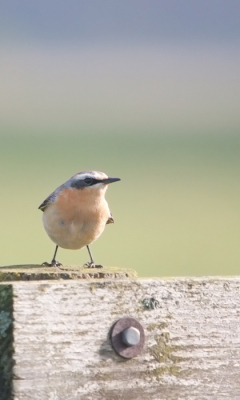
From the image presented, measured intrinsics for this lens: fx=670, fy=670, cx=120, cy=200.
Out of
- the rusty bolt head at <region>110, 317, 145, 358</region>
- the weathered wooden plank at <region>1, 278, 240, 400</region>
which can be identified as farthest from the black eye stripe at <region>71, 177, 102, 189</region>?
the rusty bolt head at <region>110, 317, 145, 358</region>

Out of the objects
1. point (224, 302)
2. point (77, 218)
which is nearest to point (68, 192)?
point (77, 218)

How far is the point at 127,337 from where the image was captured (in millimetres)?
2703

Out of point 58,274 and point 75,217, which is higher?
point 75,217

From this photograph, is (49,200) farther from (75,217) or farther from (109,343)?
(109,343)

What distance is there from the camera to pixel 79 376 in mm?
2613

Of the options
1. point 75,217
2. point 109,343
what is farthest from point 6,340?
point 75,217

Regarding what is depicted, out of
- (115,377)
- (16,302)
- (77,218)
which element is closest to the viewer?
(16,302)

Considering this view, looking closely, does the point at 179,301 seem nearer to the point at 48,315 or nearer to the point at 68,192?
the point at 48,315

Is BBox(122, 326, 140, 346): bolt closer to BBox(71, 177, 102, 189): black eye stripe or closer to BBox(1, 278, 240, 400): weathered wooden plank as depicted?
BBox(1, 278, 240, 400): weathered wooden plank

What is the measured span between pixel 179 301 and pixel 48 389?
656mm

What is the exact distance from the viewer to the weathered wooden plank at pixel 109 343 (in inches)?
100.0

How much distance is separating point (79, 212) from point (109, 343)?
302 cm

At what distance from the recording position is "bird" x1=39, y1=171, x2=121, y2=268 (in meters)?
5.52

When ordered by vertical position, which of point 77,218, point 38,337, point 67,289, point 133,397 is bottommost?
point 133,397
